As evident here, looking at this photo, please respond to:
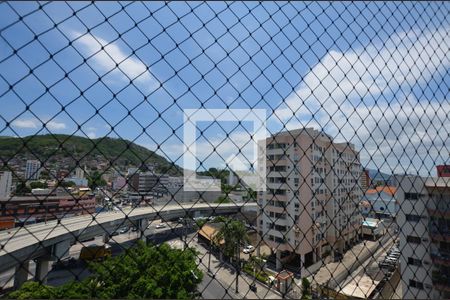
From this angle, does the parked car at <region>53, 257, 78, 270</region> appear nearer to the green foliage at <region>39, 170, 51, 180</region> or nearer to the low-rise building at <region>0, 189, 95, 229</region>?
the low-rise building at <region>0, 189, 95, 229</region>

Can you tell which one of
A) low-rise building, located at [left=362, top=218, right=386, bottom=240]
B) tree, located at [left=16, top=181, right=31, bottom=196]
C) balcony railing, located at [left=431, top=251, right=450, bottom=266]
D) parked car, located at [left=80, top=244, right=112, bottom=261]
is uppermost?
tree, located at [left=16, top=181, right=31, bottom=196]

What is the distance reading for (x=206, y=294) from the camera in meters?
6.93

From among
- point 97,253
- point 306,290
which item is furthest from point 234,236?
point 97,253

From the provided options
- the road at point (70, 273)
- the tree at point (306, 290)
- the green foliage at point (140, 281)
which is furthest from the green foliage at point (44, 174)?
the tree at point (306, 290)

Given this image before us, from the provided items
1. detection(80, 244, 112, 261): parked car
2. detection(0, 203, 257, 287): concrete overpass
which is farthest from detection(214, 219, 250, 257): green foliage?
detection(80, 244, 112, 261): parked car

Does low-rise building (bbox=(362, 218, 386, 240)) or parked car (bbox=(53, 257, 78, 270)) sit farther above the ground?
parked car (bbox=(53, 257, 78, 270))

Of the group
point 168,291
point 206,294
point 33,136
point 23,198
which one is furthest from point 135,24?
point 206,294

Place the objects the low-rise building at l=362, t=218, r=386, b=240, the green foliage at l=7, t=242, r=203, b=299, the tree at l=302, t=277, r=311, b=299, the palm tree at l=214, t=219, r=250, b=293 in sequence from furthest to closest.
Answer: the low-rise building at l=362, t=218, r=386, b=240 → the palm tree at l=214, t=219, r=250, b=293 → the tree at l=302, t=277, r=311, b=299 → the green foliage at l=7, t=242, r=203, b=299

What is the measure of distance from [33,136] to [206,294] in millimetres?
7263

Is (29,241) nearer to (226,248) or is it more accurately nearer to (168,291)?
(168,291)

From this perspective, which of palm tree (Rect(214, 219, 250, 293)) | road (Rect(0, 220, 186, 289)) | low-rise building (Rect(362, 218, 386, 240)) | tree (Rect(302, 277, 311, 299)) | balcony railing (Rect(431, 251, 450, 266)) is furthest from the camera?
low-rise building (Rect(362, 218, 386, 240))

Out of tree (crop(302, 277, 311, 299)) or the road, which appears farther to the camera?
tree (crop(302, 277, 311, 299))

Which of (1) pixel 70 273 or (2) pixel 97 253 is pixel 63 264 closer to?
(2) pixel 97 253

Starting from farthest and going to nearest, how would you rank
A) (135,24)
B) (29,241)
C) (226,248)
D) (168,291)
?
1. (226,248)
2. (168,291)
3. (29,241)
4. (135,24)
